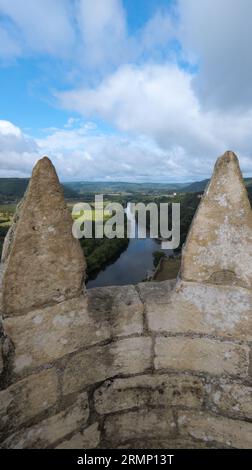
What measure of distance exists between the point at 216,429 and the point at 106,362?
0.97 meters

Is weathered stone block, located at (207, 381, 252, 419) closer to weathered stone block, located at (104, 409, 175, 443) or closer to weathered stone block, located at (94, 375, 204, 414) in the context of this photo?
weathered stone block, located at (94, 375, 204, 414)

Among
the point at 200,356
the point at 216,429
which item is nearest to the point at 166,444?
the point at 216,429

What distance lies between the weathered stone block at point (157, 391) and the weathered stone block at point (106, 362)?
0.10 metres

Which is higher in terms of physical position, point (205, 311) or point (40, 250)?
point (40, 250)

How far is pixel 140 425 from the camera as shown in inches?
89.2

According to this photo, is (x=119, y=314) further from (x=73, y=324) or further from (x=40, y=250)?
(x=40, y=250)

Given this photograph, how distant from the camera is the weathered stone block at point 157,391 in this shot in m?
2.23

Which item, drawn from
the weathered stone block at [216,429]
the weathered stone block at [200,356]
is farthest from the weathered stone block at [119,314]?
the weathered stone block at [216,429]

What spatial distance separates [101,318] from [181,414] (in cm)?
98

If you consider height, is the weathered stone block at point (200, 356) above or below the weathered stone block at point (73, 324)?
below

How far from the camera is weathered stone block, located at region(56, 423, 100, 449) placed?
6.93 ft

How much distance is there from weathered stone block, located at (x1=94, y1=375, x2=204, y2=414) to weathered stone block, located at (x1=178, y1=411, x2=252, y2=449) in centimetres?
10

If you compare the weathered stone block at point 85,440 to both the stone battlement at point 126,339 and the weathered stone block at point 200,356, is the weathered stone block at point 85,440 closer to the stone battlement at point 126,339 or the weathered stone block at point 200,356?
the stone battlement at point 126,339

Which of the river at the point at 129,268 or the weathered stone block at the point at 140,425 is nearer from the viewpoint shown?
the weathered stone block at the point at 140,425
